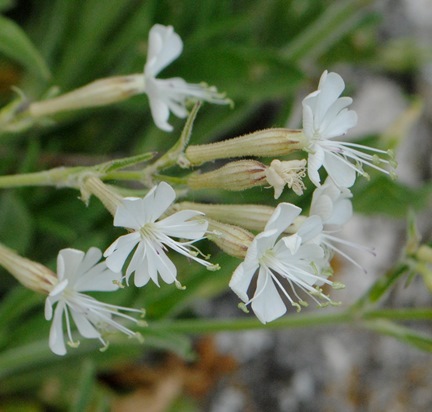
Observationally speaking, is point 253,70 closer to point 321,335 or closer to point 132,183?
point 132,183

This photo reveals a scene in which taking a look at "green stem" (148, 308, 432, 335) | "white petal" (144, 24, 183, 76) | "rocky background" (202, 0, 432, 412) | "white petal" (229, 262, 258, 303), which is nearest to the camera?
"white petal" (229, 262, 258, 303)

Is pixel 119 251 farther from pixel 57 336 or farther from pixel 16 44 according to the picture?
pixel 16 44

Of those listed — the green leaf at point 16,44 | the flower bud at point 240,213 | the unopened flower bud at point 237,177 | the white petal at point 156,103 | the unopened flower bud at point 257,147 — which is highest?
the green leaf at point 16,44

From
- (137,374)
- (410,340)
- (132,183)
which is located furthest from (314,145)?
(137,374)

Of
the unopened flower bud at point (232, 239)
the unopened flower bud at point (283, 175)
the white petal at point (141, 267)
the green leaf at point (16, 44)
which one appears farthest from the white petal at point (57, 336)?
the green leaf at point (16, 44)

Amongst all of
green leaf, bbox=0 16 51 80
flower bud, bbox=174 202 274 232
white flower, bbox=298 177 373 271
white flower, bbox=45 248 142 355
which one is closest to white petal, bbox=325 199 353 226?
white flower, bbox=298 177 373 271

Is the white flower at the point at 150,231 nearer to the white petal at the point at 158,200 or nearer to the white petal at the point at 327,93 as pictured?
the white petal at the point at 158,200

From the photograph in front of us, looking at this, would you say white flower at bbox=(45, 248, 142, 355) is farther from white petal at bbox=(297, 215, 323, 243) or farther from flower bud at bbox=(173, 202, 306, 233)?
white petal at bbox=(297, 215, 323, 243)
